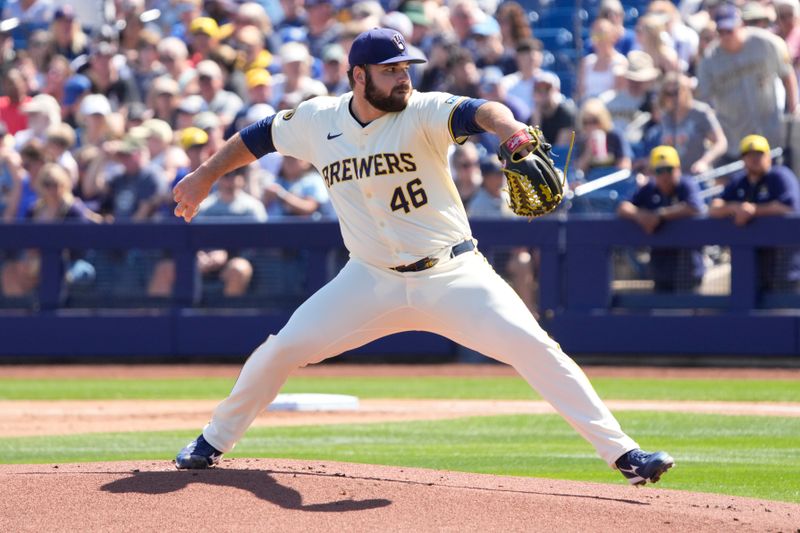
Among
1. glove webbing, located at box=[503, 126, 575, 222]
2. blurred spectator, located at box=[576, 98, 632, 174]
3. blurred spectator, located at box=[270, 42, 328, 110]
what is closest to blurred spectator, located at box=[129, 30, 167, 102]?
blurred spectator, located at box=[270, 42, 328, 110]

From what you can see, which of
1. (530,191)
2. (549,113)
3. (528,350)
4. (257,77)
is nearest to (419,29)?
(257,77)

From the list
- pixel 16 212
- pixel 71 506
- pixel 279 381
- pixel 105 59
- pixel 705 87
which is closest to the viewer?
pixel 71 506

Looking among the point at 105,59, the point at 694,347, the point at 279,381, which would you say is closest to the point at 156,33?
the point at 105,59

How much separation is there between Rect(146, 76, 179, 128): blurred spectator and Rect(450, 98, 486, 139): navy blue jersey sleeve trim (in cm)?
1060

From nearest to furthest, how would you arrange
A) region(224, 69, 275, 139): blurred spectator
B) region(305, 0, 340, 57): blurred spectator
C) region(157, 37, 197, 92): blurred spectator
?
region(224, 69, 275, 139): blurred spectator, region(157, 37, 197, 92): blurred spectator, region(305, 0, 340, 57): blurred spectator

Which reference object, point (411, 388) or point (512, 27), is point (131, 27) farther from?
point (411, 388)

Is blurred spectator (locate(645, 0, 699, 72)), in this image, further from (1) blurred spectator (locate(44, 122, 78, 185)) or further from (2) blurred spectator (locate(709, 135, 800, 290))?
(1) blurred spectator (locate(44, 122, 78, 185))

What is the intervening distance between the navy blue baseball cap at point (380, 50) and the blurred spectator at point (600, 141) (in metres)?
7.90

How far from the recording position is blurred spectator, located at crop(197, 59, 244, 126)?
16.0 metres

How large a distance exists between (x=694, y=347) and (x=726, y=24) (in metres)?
3.06

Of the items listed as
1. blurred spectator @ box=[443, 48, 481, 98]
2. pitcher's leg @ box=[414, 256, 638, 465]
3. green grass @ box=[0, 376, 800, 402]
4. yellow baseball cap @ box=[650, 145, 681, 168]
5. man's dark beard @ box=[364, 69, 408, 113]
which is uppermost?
blurred spectator @ box=[443, 48, 481, 98]

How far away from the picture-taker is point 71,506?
19.5ft

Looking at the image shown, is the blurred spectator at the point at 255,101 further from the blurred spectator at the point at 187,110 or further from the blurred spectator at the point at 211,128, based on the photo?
the blurred spectator at the point at 187,110

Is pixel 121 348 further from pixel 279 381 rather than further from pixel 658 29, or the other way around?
pixel 279 381
